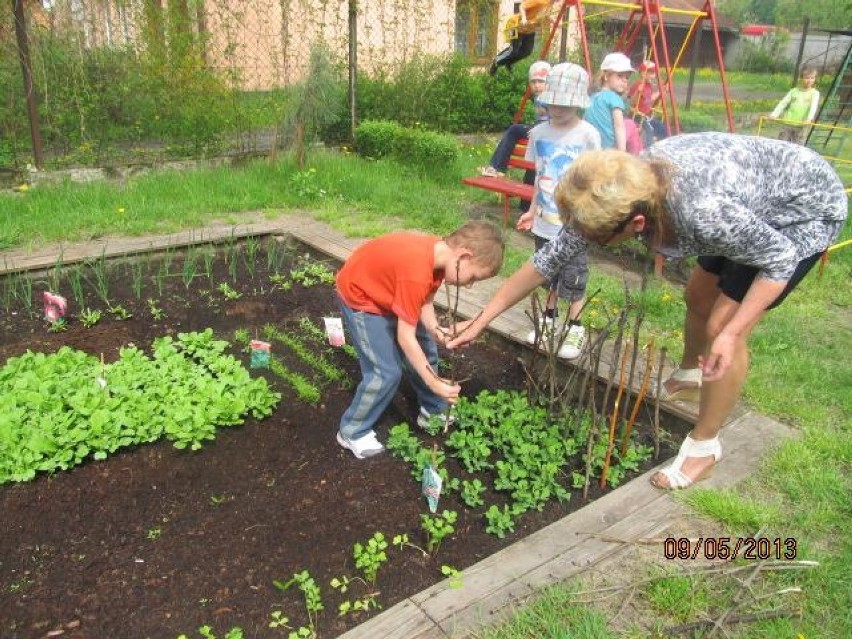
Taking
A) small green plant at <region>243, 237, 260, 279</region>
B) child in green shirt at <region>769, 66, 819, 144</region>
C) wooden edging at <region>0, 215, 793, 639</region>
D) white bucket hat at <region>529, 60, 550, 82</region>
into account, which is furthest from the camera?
child in green shirt at <region>769, 66, 819, 144</region>

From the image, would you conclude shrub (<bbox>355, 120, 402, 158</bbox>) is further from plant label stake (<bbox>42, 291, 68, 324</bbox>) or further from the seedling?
plant label stake (<bbox>42, 291, 68, 324</bbox>)

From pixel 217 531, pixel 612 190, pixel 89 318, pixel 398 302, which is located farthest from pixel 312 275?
pixel 612 190

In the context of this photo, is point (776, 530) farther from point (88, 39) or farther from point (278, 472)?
point (88, 39)

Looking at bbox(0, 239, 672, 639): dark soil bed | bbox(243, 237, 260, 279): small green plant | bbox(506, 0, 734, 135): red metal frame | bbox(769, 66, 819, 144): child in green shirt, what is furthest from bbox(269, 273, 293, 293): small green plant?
bbox(769, 66, 819, 144): child in green shirt

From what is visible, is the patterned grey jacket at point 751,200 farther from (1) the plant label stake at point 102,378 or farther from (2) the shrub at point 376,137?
(2) the shrub at point 376,137

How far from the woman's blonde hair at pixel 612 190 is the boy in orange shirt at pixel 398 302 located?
45 centimetres

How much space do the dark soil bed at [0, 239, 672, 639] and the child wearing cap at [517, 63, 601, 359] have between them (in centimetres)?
108

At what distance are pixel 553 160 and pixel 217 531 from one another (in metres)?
2.47

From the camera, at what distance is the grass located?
186 cm

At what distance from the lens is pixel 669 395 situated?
9.68ft

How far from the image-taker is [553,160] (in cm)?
352

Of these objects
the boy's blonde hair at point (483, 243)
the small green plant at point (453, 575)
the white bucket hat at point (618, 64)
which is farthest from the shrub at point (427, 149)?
the small green plant at point (453, 575)

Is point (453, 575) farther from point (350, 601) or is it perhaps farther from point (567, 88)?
point (567, 88)

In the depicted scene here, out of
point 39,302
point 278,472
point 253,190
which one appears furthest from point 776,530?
point 253,190
